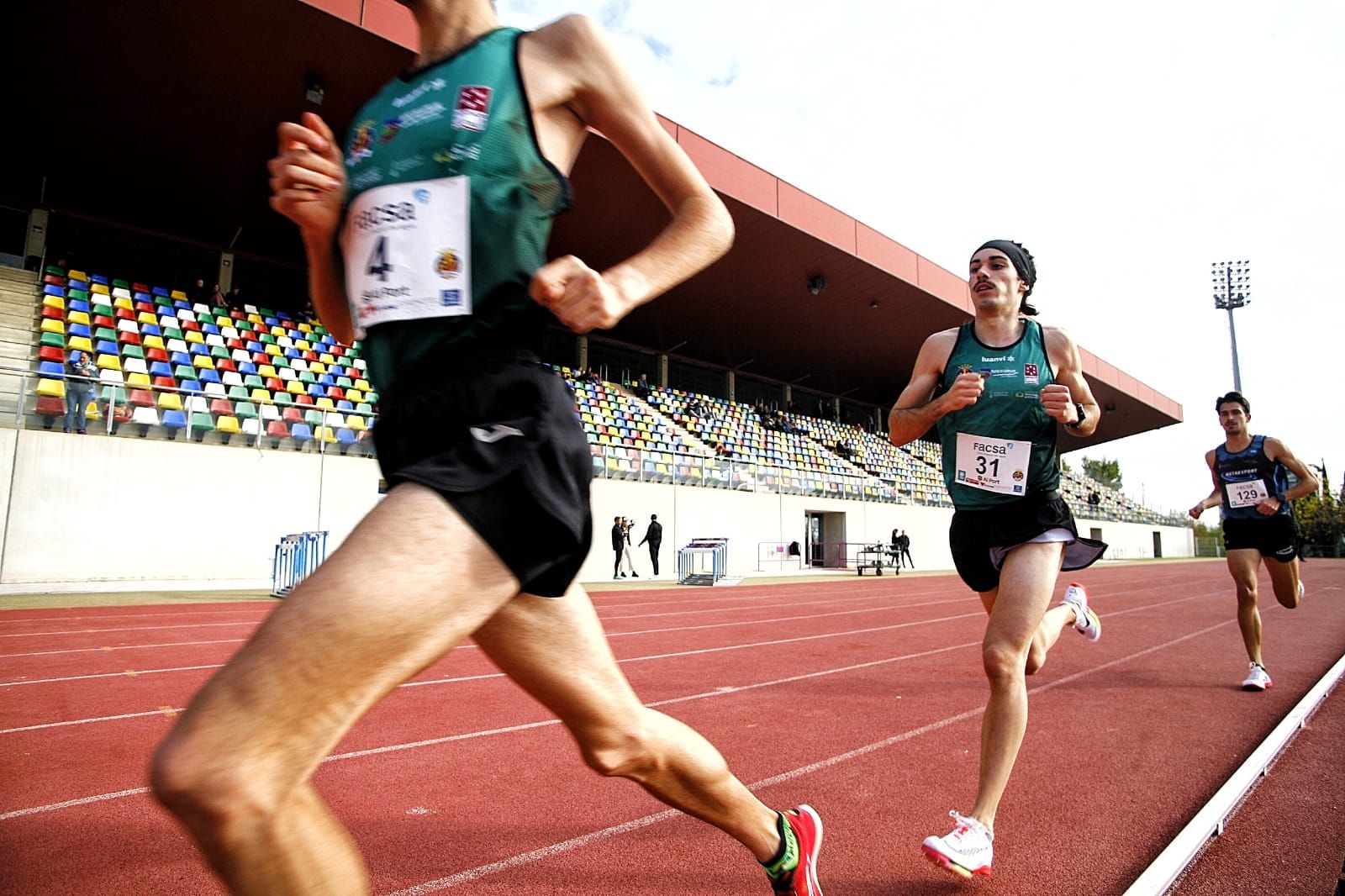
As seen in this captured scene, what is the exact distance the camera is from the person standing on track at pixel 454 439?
959 millimetres

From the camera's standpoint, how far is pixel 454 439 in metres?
1.22

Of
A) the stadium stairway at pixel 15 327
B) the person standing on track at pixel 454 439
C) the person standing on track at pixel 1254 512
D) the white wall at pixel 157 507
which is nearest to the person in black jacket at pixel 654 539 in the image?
Result: the white wall at pixel 157 507

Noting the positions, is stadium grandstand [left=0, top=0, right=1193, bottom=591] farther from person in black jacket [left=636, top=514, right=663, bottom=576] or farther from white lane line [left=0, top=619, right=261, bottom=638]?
white lane line [left=0, top=619, right=261, bottom=638]

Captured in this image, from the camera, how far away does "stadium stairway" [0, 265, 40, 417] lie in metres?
11.4

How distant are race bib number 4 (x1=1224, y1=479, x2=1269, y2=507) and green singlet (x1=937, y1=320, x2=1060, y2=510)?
3.69m

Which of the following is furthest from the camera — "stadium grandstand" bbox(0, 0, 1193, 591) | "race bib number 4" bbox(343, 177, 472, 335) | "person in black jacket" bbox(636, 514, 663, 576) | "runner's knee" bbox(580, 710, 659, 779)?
"person in black jacket" bbox(636, 514, 663, 576)

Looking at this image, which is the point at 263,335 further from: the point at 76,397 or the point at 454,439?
the point at 454,439

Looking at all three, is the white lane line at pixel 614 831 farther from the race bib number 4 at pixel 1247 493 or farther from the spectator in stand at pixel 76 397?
the spectator in stand at pixel 76 397

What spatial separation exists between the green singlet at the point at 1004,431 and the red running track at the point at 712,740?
121 cm

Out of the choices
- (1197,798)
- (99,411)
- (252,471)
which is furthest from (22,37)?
(1197,798)

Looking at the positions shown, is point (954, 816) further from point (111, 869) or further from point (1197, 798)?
point (111, 869)

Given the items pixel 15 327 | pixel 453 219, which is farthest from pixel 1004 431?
pixel 15 327

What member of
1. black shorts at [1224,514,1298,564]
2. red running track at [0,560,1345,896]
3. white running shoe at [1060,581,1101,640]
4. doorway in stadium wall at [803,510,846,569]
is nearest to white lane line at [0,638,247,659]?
red running track at [0,560,1345,896]

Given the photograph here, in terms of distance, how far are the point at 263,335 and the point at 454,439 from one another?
19.2m
